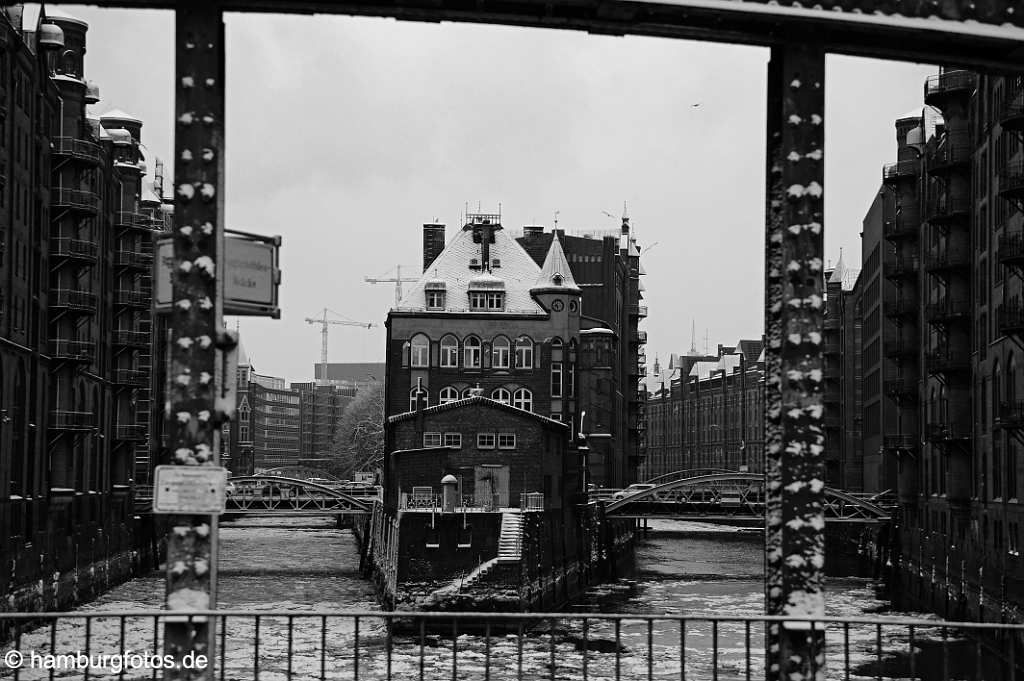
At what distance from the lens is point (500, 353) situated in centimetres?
7781

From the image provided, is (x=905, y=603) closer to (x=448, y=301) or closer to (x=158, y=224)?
(x=448, y=301)

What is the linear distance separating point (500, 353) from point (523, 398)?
2.67 metres

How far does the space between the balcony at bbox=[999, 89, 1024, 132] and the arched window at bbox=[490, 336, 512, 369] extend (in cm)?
3816

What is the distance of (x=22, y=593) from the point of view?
43688 millimetres

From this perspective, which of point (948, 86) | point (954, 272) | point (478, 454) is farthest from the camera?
point (478, 454)

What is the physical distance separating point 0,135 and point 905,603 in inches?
1428

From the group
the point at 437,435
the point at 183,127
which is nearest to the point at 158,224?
the point at 437,435

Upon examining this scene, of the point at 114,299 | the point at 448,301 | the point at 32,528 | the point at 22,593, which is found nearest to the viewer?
the point at 22,593

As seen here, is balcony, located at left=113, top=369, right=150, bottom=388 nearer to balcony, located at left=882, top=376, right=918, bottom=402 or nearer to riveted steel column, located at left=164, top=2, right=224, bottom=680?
balcony, located at left=882, top=376, right=918, bottom=402

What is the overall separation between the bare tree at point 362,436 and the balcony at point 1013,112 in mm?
86142

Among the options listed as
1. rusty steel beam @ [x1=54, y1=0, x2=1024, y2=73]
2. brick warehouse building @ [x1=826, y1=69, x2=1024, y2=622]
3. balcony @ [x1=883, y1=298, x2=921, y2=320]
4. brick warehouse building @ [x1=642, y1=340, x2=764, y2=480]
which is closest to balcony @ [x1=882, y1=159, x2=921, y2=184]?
brick warehouse building @ [x1=826, y1=69, x2=1024, y2=622]

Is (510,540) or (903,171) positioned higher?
(903,171)

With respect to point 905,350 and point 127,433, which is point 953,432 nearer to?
point 905,350

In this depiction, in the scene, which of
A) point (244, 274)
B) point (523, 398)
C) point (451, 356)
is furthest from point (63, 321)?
point (244, 274)
